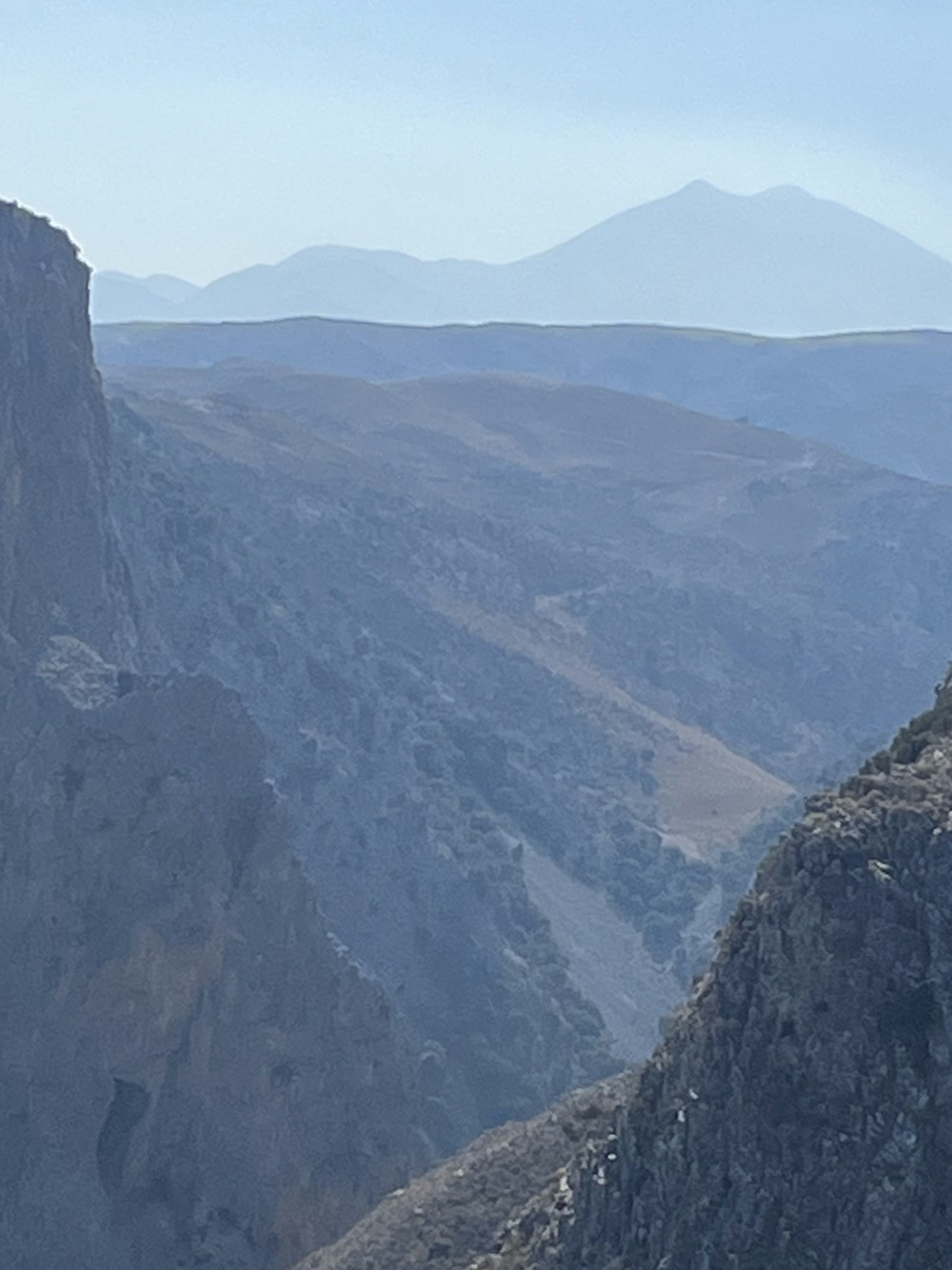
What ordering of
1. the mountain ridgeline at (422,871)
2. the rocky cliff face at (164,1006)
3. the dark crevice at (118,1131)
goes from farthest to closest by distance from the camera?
the dark crevice at (118,1131)
the rocky cliff face at (164,1006)
the mountain ridgeline at (422,871)

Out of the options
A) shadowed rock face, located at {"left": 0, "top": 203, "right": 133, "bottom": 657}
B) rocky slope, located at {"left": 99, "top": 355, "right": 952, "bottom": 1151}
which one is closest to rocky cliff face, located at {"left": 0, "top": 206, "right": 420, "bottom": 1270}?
shadowed rock face, located at {"left": 0, "top": 203, "right": 133, "bottom": 657}

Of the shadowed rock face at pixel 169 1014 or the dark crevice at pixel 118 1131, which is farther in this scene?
the dark crevice at pixel 118 1131

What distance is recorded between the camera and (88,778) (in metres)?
49.3

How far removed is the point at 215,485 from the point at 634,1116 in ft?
236

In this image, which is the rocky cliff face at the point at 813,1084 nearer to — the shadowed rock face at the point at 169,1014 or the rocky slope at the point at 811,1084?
the rocky slope at the point at 811,1084

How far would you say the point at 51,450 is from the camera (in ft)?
200

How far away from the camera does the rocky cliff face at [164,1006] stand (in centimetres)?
4475

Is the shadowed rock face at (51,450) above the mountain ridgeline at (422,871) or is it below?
above

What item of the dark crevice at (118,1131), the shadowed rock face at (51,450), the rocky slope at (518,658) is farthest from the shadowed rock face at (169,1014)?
the rocky slope at (518,658)

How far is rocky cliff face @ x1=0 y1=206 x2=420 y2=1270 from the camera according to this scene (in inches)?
1762

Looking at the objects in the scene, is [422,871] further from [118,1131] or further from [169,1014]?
[118,1131]

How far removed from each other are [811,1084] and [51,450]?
40682 millimetres

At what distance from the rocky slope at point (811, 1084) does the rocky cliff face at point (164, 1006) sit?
19.2 m

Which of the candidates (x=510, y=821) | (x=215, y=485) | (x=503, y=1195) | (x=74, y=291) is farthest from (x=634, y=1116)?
(x=215, y=485)
